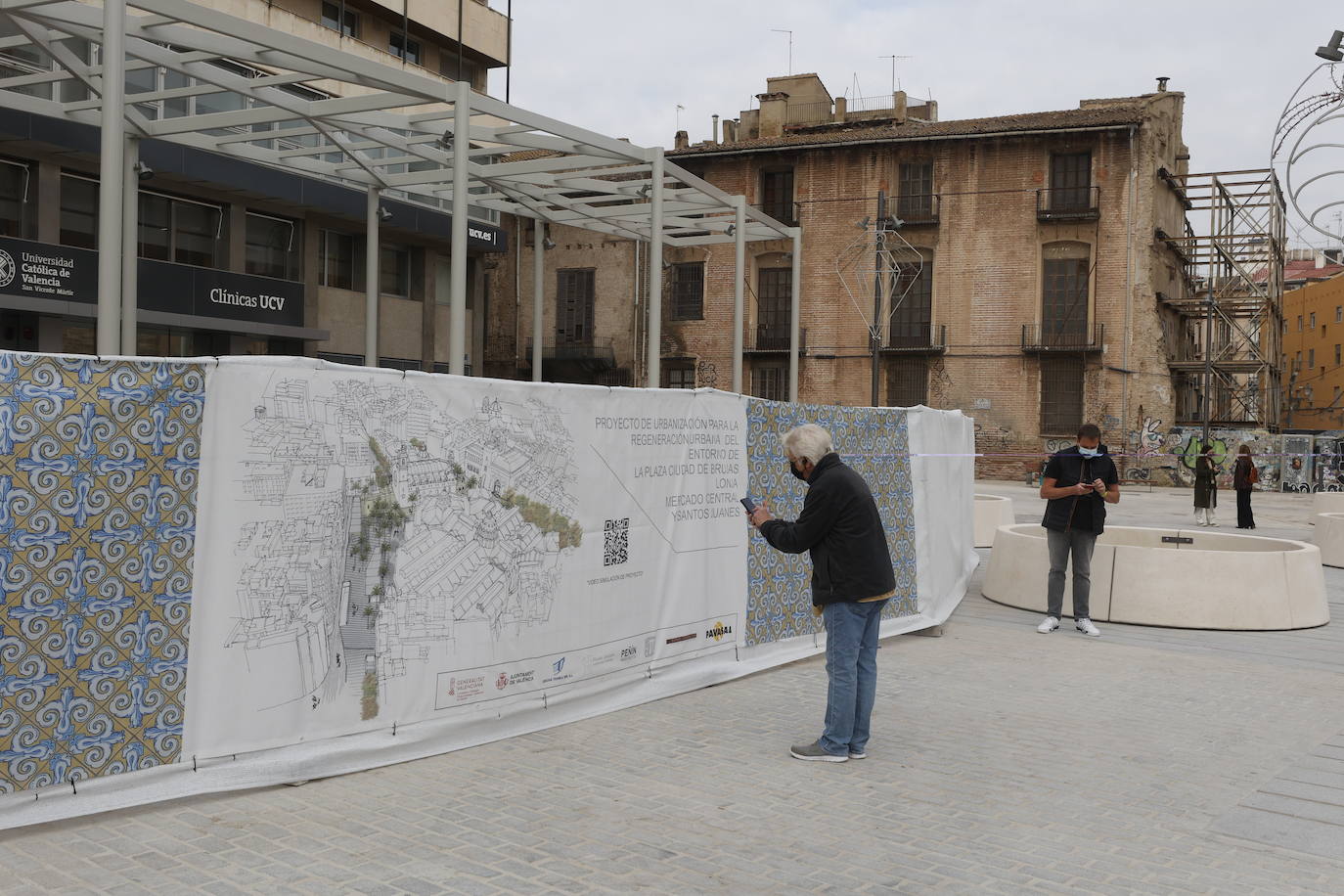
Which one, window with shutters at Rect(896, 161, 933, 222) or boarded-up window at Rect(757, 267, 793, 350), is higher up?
window with shutters at Rect(896, 161, 933, 222)

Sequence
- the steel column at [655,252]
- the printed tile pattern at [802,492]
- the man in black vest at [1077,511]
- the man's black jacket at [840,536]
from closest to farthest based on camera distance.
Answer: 1. the man's black jacket at [840,536]
2. the printed tile pattern at [802,492]
3. the man in black vest at [1077,511]
4. the steel column at [655,252]

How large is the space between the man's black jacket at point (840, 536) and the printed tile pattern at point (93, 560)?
288 cm

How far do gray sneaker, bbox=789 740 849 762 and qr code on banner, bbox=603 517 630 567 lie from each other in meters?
1.70

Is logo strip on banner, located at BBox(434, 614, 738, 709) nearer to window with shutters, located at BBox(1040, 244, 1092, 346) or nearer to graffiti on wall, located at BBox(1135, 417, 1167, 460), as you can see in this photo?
window with shutters, located at BBox(1040, 244, 1092, 346)

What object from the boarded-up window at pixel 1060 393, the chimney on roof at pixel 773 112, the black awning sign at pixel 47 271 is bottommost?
the boarded-up window at pixel 1060 393

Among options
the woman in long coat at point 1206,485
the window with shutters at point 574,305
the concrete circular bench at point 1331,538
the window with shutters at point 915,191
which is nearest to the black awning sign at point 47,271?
the concrete circular bench at point 1331,538

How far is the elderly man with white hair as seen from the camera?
5930 mm

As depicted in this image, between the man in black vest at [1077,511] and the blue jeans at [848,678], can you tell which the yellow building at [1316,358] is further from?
the blue jeans at [848,678]

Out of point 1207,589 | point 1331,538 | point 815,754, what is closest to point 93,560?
point 815,754

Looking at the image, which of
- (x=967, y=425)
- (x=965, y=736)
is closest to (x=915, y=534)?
(x=967, y=425)

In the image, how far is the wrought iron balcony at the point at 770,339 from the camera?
145 ft

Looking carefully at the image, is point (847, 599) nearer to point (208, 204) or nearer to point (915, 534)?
point (915, 534)

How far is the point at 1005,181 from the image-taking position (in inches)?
1619

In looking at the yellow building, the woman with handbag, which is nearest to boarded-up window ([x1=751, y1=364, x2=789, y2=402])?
the woman with handbag
